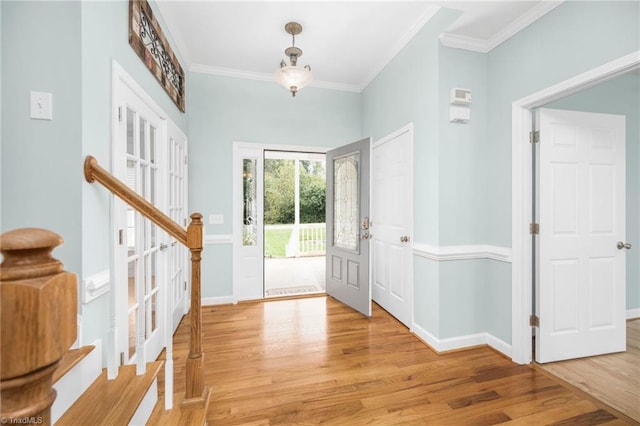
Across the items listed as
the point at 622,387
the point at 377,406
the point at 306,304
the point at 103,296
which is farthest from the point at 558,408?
the point at 103,296

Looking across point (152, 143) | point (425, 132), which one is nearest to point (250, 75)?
point (152, 143)

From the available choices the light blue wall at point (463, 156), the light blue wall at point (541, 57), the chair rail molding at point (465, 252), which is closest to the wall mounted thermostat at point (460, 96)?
the light blue wall at point (463, 156)

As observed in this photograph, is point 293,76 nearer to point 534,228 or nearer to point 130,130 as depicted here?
point 130,130

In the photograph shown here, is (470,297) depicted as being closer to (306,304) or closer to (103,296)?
(306,304)

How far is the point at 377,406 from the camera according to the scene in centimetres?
180

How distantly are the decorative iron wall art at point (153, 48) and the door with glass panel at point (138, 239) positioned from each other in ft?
1.12

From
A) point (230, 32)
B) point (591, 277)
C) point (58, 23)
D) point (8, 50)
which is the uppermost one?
point (230, 32)

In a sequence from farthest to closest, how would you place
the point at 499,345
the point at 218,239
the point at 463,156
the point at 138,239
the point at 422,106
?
1. the point at 218,239
2. the point at 422,106
3. the point at 463,156
4. the point at 499,345
5. the point at 138,239

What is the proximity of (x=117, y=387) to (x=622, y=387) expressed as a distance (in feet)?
10.4

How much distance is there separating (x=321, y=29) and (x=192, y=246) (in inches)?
98.6

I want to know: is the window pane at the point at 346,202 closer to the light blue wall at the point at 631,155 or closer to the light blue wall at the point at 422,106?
the light blue wall at the point at 422,106

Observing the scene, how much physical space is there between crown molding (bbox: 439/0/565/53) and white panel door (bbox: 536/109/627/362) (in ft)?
2.34

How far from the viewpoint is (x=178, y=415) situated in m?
1.42

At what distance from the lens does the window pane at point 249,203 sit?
3.80 metres
